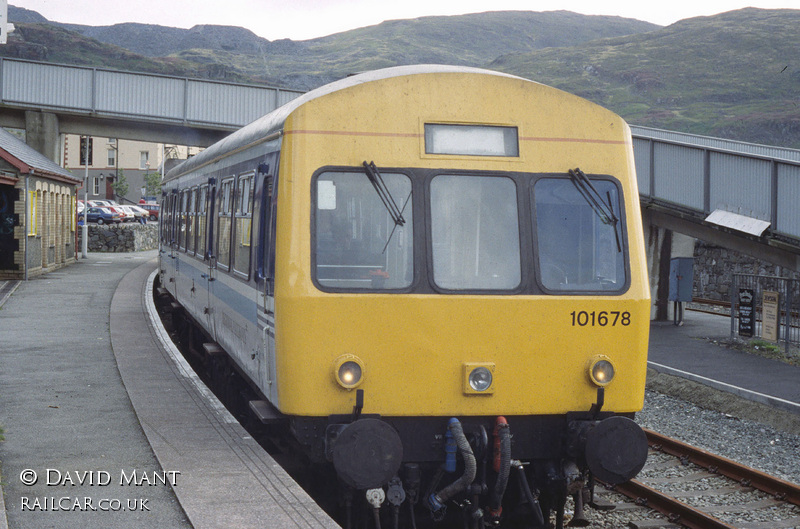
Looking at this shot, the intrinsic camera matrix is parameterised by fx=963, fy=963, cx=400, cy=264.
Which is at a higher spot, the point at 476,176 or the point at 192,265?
the point at 476,176

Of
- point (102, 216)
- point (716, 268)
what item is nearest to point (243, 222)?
point (716, 268)

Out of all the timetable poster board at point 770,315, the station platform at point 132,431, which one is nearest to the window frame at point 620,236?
the station platform at point 132,431

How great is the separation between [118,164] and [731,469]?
83884 mm

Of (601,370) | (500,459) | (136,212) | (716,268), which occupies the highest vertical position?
(136,212)

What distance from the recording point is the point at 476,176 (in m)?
6.32

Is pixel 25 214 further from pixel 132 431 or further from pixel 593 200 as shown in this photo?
pixel 593 200

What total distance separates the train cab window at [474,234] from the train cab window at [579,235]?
0.21 meters

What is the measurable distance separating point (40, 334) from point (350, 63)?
614 ft

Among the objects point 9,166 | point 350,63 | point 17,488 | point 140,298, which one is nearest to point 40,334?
point 140,298

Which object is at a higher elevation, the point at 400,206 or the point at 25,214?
the point at 400,206

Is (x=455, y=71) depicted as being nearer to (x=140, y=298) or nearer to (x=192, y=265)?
(x=192, y=265)

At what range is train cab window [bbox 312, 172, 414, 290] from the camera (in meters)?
6.11

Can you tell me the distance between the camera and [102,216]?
59.7 metres

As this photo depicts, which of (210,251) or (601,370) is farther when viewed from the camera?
(210,251)
